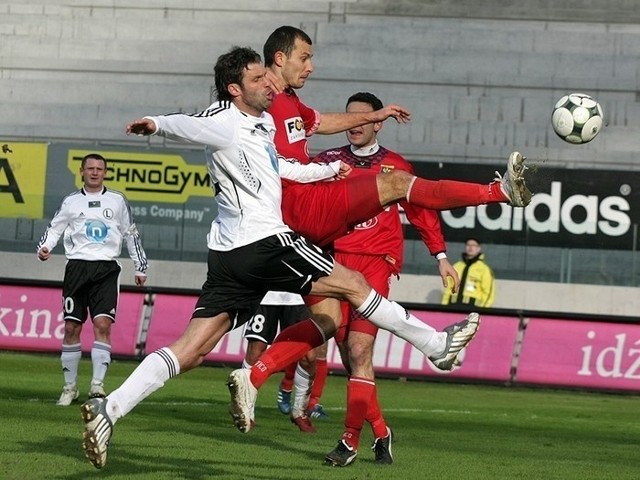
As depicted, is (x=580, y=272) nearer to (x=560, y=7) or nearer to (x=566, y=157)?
(x=566, y=157)

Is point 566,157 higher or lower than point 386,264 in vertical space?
higher

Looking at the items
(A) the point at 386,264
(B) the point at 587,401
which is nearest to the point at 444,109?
(B) the point at 587,401

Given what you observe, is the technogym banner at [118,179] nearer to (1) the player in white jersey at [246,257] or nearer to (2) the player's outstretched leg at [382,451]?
(2) the player's outstretched leg at [382,451]

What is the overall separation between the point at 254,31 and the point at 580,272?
30.7 ft

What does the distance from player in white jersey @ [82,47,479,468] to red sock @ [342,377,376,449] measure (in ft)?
3.62

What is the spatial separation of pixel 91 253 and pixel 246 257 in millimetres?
6455

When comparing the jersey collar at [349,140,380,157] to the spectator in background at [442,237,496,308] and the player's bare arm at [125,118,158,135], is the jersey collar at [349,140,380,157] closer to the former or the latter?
the player's bare arm at [125,118,158,135]

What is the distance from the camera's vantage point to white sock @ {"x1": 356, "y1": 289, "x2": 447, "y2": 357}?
8203mm

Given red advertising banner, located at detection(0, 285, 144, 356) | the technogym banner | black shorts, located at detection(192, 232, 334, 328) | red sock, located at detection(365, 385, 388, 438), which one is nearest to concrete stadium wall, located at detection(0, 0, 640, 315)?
the technogym banner

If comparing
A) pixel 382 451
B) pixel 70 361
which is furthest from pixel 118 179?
pixel 382 451

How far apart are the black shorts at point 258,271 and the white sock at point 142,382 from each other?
36cm

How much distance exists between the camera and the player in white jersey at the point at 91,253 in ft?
45.9

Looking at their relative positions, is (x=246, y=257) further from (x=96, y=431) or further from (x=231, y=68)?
(x=96, y=431)

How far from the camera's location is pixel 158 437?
10367mm
